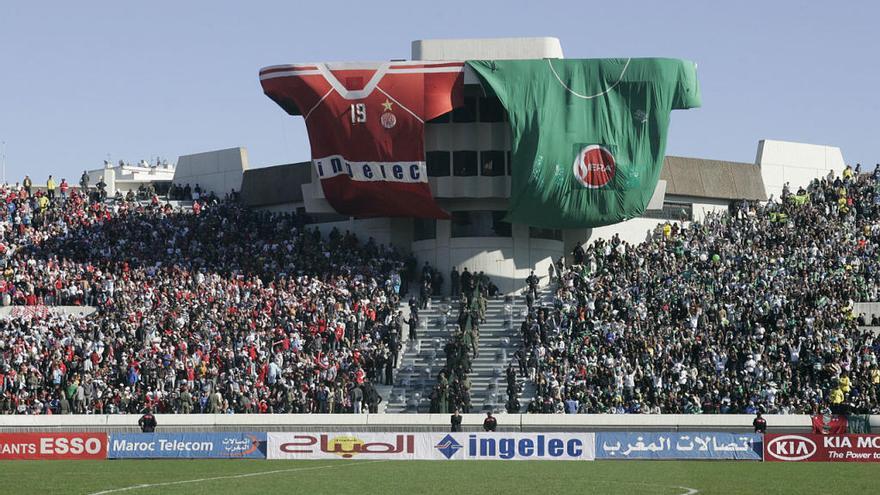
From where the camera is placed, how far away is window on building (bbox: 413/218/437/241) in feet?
253

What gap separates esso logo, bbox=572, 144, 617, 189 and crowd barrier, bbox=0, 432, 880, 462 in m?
20.5

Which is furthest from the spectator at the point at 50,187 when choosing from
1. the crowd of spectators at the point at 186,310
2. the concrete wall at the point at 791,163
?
the concrete wall at the point at 791,163

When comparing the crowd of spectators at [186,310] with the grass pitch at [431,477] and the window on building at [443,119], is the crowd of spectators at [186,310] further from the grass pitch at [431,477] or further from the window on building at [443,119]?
the grass pitch at [431,477]

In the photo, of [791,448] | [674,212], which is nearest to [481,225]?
[674,212]

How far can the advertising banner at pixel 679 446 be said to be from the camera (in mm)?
53812

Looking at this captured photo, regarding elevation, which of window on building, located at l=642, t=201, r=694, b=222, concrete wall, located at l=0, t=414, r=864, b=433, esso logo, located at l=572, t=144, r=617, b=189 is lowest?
concrete wall, located at l=0, t=414, r=864, b=433

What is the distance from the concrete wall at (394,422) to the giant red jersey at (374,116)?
15.5 m

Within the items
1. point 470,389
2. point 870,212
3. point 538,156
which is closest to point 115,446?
point 470,389

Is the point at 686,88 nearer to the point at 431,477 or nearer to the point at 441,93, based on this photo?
the point at 441,93

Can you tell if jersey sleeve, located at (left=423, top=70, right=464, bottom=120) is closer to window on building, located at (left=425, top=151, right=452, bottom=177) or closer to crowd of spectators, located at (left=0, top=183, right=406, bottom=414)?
window on building, located at (left=425, top=151, right=452, bottom=177)

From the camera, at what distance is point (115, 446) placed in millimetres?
55250

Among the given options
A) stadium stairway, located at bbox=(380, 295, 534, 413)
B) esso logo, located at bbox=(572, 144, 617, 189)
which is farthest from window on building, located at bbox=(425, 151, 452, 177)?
esso logo, located at bbox=(572, 144, 617, 189)

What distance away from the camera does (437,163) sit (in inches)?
2968

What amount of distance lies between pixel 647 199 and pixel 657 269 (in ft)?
13.8
